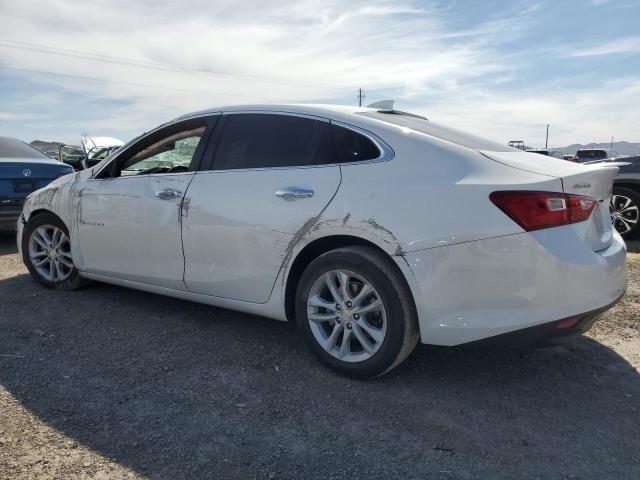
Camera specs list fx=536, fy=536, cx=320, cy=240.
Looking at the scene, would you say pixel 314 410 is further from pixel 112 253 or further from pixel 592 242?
pixel 112 253

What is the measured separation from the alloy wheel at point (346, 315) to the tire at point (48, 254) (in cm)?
264

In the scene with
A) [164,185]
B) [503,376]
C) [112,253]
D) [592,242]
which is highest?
[164,185]

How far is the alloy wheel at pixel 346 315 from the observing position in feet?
9.98

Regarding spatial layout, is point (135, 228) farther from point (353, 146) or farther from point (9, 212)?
point (9, 212)

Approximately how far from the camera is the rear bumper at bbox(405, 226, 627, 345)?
8.59ft

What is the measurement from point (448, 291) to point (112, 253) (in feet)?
9.10

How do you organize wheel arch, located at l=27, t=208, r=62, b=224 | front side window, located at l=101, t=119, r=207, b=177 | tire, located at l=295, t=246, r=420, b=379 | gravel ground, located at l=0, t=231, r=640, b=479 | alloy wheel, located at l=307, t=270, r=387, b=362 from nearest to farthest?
gravel ground, located at l=0, t=231, r=640, b=479 < tire, located at l=295, t=246, r=420, b=379 < alloy wheel, located at l=307, t=270, r=387, b=362 < front side window, located at l=101, t=119, r=207, b=177 < wheel arch, located at l=27, t=208, r=62, b=224

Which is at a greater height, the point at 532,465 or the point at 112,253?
the point at 112,253

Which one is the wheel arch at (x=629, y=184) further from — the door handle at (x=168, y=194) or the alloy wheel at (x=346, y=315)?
the door handle at (x=168, y=194)

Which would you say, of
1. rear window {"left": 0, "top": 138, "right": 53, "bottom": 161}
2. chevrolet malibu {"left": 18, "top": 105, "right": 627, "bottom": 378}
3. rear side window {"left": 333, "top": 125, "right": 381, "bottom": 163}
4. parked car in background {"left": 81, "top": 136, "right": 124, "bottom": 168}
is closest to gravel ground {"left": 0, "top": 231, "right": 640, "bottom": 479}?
chevrolet malibu {"left": 18, "top": 105, "right": 627, "bottom": 378}

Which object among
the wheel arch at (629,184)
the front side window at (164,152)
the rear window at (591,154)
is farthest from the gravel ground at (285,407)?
the rear window at (591,154)

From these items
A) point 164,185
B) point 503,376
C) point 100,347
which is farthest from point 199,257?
point 503,376

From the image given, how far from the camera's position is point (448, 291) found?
274cm

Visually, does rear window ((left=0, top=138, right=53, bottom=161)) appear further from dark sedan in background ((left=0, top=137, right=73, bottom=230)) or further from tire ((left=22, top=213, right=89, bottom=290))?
tire ((left=22, top=213, right=89, bottom=290))
